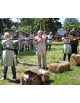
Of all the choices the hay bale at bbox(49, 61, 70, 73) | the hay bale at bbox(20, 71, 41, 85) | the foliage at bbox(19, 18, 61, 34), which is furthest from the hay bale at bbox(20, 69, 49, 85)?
the foliage at bbox(19, 18, 61, 34)

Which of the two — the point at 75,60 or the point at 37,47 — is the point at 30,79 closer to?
the point at 37,47

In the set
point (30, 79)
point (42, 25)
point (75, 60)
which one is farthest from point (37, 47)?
point (42, 25)

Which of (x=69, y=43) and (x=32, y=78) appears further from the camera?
(x=69, y=43)

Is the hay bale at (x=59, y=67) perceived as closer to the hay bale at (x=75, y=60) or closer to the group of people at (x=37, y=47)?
the group of people at (x=37, y=47)

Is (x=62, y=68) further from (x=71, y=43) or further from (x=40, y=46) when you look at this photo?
(x=71, y=43)

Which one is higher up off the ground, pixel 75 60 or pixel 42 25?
pixel 42 25

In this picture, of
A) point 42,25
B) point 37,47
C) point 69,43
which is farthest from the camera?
point 42,25

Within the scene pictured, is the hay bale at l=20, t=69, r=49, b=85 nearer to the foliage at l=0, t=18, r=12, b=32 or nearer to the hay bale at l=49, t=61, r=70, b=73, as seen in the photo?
the hay bale at l=49, t=61, r=70, b=73

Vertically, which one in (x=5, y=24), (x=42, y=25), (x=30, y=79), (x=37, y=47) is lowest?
(x=30, y=79)

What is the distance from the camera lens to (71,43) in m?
11.4

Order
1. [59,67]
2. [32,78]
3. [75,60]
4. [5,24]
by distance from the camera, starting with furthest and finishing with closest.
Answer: [5,24] < [75,60] < [59,67] < [32,78]
